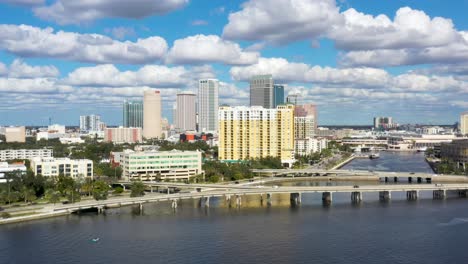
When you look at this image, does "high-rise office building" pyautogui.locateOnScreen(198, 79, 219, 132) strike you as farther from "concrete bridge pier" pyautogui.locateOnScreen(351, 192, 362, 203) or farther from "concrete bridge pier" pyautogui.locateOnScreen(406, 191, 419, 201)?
"concrete bridge pier" pyautogui.locateOnScreen(351, 192, 362, 203)

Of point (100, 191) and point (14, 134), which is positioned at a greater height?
point (14, 134)

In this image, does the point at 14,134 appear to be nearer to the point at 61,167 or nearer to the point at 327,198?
the point at 61,167

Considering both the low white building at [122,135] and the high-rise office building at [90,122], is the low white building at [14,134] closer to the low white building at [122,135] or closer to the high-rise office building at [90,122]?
the low white building at [122,135]

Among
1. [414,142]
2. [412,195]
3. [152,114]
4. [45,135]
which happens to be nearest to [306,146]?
[414,142]

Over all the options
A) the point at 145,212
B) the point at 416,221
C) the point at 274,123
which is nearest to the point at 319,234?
the point at 416,221

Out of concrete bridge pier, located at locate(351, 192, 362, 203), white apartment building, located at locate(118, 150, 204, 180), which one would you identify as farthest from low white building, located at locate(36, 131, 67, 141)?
concrete bridge pier, located at locate(351, 192, 362, 203)

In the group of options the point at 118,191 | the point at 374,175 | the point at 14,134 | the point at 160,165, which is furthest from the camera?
the point at 14,134

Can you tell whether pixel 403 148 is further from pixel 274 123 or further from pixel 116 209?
pixel 116 209
